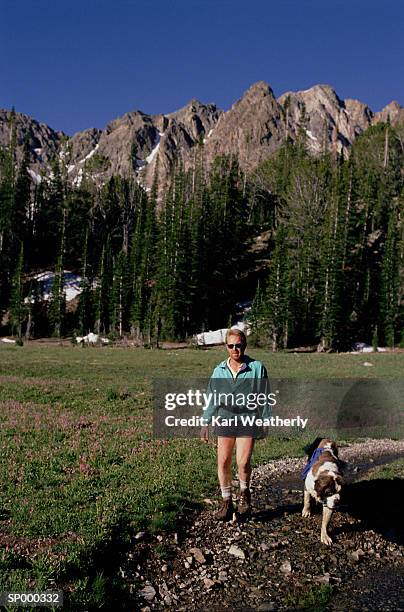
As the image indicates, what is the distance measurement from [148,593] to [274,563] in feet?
6.75

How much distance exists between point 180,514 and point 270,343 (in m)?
57.9

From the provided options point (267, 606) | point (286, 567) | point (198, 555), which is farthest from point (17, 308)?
point (267, 606)

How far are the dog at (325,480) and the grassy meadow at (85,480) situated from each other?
2593 millimetres

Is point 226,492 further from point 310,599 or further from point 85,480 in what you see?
point 85,480

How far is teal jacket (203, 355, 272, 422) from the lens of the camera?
28.3ft

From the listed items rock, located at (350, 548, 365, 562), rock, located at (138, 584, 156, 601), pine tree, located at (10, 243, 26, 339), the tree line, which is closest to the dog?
rock, located at (350, 548, 365, 562)

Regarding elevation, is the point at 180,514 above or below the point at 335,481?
below

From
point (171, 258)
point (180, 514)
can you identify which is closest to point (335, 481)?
point (180, 514)

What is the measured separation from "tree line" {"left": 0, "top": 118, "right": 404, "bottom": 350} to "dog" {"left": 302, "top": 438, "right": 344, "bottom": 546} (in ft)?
184

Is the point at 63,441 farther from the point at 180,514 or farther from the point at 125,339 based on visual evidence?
the point at 125,339

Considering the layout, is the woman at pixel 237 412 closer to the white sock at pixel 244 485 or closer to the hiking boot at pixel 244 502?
the white sock at pixel 244 485

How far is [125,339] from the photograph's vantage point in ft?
231

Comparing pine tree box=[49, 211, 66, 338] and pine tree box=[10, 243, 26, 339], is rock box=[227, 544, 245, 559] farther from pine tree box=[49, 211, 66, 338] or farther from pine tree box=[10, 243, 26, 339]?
pine tree box=[49, 211, 66, 338]

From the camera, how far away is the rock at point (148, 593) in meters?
6.79
